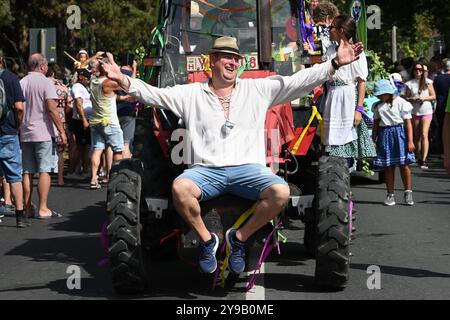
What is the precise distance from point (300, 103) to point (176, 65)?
4.02 feet

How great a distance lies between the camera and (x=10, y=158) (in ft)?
43.6

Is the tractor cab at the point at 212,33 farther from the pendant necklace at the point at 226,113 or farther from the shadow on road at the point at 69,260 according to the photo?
the shadow on road at the point at 69,260

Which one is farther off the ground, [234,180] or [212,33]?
[212,33]

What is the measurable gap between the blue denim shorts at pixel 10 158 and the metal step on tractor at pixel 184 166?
284 cm

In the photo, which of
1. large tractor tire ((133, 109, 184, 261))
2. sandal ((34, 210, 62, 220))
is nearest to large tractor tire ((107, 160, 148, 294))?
large tractor tire ((133, 109, 184, 261))

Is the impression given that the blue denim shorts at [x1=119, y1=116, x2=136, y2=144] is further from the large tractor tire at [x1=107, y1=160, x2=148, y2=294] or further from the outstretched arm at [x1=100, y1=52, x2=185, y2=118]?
the large tractor tire at [x1=107, y1=160, x2=148, y2=294]

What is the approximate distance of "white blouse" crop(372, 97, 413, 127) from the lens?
1518 cm

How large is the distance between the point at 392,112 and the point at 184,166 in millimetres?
6144

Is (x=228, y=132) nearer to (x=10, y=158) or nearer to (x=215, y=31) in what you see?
(x=215, y=31)

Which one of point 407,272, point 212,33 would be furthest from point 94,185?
point 407,272

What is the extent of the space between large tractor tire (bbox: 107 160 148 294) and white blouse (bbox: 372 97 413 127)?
7081mm

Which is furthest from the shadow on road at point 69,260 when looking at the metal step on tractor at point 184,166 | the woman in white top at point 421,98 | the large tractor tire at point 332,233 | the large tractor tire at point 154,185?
the woman in white top at point 421,98

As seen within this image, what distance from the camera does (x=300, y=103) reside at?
10.7 metres
